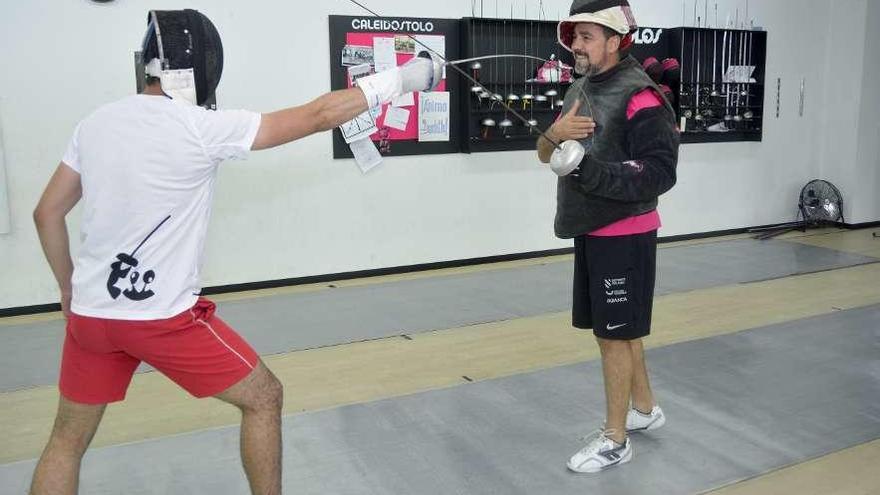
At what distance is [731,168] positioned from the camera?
6.60 metres

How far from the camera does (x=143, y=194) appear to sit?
66.2 inches

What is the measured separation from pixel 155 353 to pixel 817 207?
647cm

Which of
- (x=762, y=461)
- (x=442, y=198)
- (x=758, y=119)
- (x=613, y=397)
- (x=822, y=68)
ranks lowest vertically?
(x=762, y=461)

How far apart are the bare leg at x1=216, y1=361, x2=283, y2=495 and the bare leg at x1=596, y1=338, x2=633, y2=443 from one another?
1111mm

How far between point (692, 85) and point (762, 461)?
4.22 meters

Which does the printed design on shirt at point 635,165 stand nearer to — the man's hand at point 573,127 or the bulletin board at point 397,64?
the man's hand at point 573,127

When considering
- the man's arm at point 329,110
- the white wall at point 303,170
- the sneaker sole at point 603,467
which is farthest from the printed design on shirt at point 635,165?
the white wall at point 303,170

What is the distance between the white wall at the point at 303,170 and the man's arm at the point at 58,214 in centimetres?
276

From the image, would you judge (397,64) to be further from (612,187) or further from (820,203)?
(820,203)

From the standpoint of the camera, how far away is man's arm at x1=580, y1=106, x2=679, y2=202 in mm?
2199

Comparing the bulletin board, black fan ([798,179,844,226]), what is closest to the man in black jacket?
the bulletin board

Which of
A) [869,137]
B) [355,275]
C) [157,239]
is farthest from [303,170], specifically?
[869,137]

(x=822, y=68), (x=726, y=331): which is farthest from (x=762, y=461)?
(x=822, y=68)

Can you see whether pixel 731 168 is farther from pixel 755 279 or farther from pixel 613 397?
pixel 613 397
